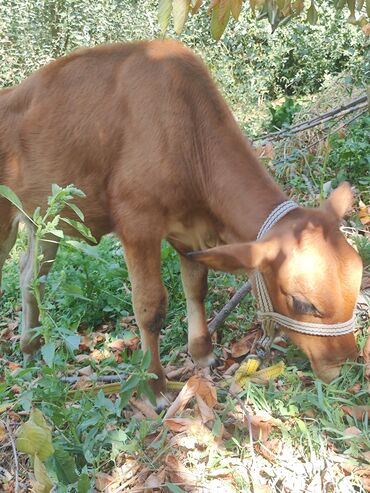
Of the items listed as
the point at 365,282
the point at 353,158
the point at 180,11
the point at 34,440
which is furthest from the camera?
the point at 353,158

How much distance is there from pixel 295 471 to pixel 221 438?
36cm

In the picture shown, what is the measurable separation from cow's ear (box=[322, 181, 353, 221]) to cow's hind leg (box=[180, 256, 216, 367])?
1.16m

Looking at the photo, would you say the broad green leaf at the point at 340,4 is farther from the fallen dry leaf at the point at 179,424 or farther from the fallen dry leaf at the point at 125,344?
the fallen dry leaf at the point at 125,344

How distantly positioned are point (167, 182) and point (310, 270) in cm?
101

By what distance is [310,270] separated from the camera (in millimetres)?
2797

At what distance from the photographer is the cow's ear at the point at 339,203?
10.0 feet

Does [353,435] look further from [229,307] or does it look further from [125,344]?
[125,344]

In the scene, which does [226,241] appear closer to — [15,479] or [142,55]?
[142,55]

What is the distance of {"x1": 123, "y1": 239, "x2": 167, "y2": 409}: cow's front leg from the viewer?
3559mm

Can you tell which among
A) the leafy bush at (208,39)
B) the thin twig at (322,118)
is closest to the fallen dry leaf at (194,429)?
the thin twig at (322,118)

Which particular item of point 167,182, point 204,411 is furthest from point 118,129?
point 204,411

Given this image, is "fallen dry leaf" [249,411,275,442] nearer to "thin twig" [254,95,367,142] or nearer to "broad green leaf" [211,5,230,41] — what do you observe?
"broad green leaf" [211,5,230,41]

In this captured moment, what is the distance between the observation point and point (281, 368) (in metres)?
3.14

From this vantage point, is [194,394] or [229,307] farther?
[229,307]
